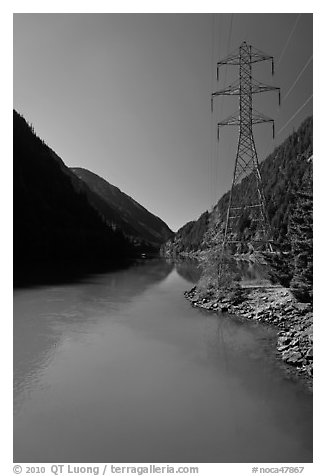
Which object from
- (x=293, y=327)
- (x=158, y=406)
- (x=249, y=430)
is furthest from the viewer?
(x=293, y=327)

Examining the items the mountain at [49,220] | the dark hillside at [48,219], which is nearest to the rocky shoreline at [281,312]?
the mountain at [49,220]

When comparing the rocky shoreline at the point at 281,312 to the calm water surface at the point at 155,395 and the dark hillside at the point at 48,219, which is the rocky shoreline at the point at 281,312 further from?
the dark hillside at the point at 48,219

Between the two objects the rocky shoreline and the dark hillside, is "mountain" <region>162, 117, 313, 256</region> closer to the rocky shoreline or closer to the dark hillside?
the dark hillside

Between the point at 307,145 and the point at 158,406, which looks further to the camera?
the point at 307,145

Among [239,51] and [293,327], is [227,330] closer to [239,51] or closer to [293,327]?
[293,327]

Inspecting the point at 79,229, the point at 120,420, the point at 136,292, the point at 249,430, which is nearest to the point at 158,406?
the point at 120,420
